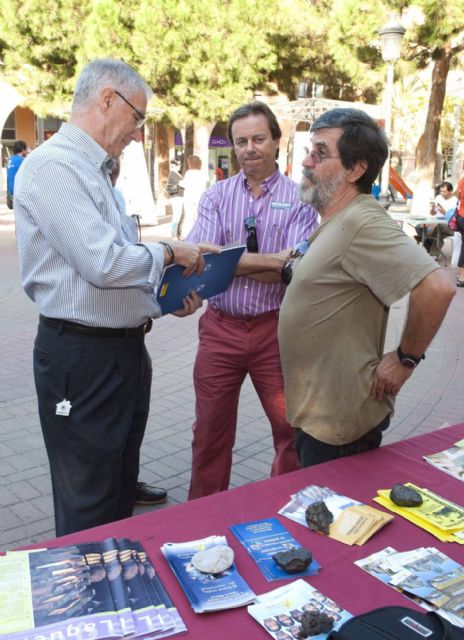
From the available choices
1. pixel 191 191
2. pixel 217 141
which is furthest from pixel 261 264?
pixel 217 141

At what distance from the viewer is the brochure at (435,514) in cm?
175

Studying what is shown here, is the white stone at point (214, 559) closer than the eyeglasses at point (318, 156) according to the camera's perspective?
Yes

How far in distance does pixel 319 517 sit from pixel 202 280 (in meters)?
1.15

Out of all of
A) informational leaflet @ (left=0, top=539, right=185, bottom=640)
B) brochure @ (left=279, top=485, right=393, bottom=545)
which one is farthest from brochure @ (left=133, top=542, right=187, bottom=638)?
brochure @ (left=279, top=485, right=393, bottom=545)

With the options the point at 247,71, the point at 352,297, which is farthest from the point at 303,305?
the point at 247,71

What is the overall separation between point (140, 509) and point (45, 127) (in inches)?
1207

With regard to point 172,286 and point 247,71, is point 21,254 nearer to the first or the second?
point 172,286

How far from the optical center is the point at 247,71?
18.5 metres

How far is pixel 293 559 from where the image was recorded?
155cm

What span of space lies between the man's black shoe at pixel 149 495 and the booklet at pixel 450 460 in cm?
168

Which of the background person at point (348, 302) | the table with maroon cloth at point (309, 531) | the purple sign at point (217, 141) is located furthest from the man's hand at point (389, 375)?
the purple sign at point (217, 141)

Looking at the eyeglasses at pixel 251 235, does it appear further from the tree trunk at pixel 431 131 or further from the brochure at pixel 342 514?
the tree trunk at pixel 431 131

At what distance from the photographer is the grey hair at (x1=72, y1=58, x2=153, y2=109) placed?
2143 mm

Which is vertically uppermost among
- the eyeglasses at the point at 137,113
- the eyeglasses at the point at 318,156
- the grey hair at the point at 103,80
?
the grey hair at the point at 103,80
